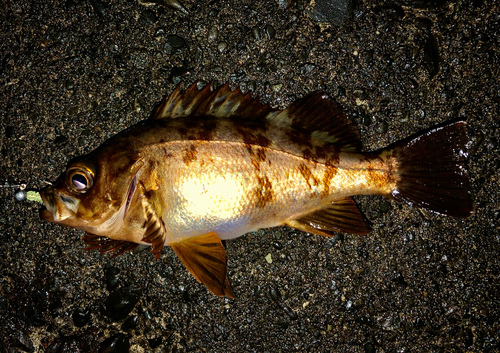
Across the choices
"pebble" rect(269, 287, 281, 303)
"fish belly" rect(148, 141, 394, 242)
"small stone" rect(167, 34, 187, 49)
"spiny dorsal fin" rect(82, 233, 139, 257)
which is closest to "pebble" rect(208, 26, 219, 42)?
"small stone" rect(167, 34, 187, 49)

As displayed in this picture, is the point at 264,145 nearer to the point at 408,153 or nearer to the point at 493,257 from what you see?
the point at 408,153

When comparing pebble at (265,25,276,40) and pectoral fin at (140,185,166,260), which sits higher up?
pebble at (265,25,276,40)

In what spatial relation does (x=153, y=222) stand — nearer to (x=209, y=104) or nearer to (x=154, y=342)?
(x=209, y=104)

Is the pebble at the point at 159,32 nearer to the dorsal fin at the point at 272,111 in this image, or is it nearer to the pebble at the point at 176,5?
the pebble at the point at 176,5

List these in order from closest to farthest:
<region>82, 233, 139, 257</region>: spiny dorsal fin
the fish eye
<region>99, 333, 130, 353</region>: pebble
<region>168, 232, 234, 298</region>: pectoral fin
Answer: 1. the fish eye
2. <region>168, 232, 234, 298</region>: pectoral fin
3. <region>82, 233, 139, 257</region>: spiny dorsal fin
4. <region>99, 333, 130, 353</region>: pebble

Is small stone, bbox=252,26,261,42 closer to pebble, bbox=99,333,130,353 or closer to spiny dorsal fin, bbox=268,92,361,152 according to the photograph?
spiny dorsal fin, bbox=268,92,361,152

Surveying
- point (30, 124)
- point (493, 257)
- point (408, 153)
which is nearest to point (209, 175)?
point (408, 153)
